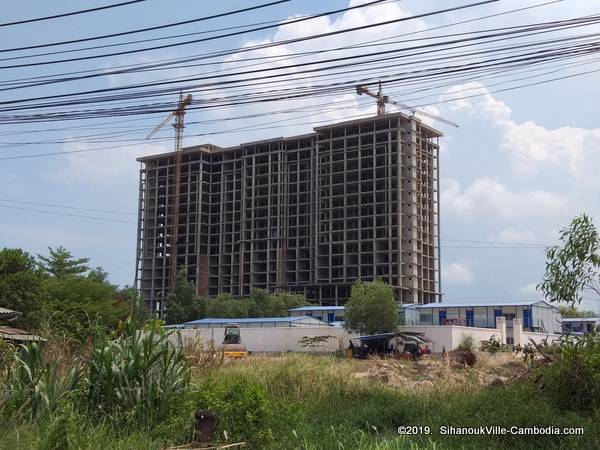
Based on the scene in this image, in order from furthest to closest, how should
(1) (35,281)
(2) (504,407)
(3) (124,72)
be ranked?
(1) (35,281)
(3) (124,72)
(2) (504,407)

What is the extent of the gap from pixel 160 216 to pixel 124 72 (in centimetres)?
12840

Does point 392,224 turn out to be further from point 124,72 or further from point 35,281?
point 124,72

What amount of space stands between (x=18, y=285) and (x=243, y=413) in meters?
36.5

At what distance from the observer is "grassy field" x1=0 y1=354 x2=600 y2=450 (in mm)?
8859

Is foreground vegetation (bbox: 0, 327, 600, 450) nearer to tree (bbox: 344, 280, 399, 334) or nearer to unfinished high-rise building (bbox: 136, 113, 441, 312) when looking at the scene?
tree (bbox: 344, 280, 399, 334)

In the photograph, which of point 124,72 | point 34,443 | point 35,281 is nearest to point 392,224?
point 35,281

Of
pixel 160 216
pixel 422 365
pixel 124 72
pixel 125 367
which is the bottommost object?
pixel 422 365

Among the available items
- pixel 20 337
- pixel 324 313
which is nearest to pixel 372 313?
pixel 324 313

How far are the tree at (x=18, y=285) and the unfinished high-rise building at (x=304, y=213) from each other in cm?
6862

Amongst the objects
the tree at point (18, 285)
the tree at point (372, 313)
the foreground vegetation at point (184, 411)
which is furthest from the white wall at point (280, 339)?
the foreground vegetation at point (184, 411)

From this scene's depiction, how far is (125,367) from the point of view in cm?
1020

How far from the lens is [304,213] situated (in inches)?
5133

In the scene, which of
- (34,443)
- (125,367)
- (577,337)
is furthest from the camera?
(577,337)

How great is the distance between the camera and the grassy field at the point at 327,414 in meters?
8.86
